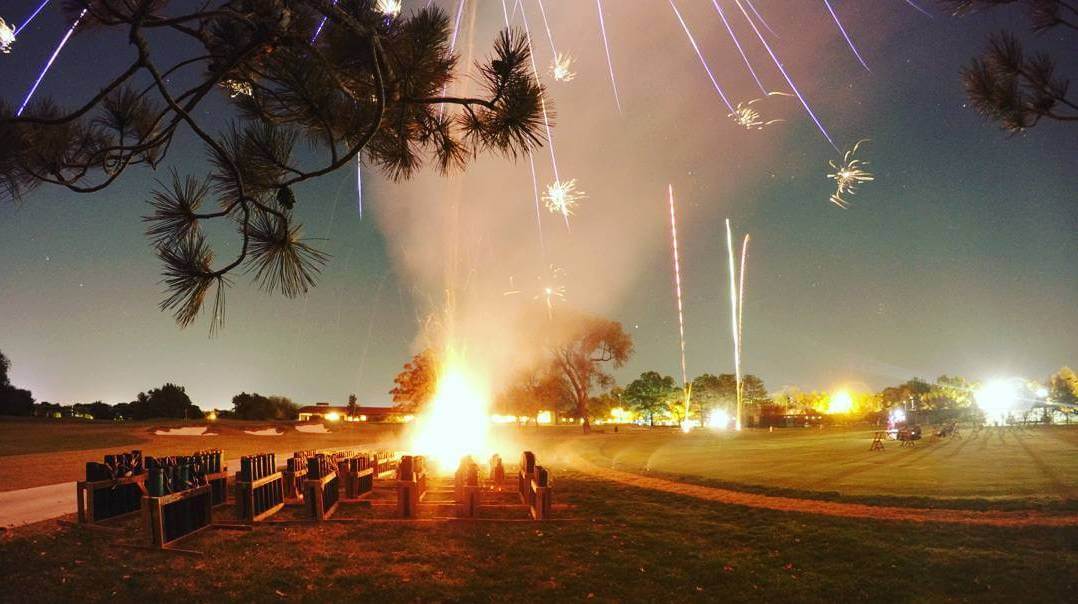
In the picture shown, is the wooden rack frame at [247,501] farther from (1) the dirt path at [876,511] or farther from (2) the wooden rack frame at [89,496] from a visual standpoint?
(1) the dirt path at [876,511]

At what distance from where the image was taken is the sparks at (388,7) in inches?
172

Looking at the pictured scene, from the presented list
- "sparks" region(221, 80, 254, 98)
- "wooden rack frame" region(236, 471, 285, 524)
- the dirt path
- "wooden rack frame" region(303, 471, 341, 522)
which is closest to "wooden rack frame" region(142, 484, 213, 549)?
"wooden rack frame" region(236, 471, 285, 524)

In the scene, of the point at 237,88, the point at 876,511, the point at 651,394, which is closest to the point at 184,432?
the point at 876,511

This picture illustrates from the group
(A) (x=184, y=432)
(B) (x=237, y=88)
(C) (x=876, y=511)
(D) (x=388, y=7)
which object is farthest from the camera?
(A) (x=184, y=432)

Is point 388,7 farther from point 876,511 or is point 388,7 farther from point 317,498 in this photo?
point 876,511

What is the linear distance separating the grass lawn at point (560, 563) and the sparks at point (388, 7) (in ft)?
16.8

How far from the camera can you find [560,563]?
25.7ft

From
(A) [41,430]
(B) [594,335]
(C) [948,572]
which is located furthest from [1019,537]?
(B) [594,335]

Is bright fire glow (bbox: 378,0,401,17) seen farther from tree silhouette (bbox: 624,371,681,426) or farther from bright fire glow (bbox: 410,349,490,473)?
tree silhouette (bbox: 624,371,681,426)

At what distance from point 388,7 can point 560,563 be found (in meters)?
6.19

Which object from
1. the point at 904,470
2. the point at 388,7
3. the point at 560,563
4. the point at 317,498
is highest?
the point at 388,7

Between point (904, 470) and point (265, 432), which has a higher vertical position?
point (904, 470)

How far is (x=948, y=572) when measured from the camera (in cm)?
751

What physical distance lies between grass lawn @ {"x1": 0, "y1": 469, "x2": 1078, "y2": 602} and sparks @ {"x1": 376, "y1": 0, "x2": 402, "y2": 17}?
5.12 metres
